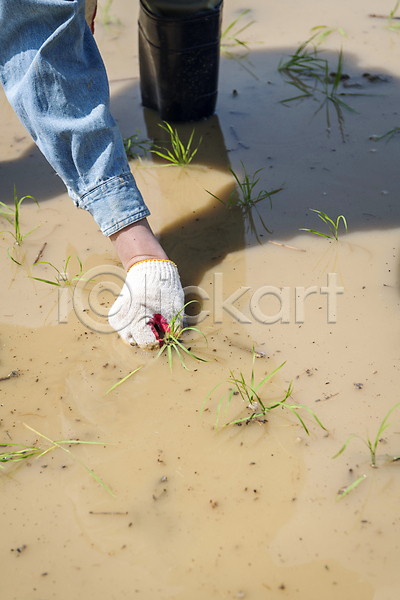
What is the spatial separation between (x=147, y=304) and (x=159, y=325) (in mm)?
74

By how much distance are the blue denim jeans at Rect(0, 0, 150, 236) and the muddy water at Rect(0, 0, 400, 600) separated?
0.34 metres

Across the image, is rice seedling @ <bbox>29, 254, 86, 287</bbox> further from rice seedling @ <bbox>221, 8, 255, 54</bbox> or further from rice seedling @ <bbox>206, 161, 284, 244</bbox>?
rice seedling @ <bbox>221, 8, 255, 54</bbox>

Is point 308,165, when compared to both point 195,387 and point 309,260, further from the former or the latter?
point 195,387

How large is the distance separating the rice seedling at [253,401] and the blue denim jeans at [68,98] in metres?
0.59

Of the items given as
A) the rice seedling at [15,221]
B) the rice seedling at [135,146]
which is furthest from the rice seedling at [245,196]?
the rice seedling at [15,221]

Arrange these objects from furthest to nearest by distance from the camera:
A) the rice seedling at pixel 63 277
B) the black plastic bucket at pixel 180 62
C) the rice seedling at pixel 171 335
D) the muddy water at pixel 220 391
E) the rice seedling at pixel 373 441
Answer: the black plastic bucket at pixel 180 62
the rice seedling at pixel 63 277
the rice seedling at pixel 171 335
the rice seedling at pixel 373 441
the muddy water at pixel 220 391

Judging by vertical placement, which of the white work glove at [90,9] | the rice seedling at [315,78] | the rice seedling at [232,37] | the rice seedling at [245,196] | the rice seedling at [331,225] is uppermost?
the white work glove at [90,9]

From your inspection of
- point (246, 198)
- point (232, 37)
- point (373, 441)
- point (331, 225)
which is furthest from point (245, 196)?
point (232, 37)

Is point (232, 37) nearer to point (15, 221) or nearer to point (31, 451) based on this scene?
point (15, 221)

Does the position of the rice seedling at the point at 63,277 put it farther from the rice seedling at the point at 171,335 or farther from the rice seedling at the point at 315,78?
the rice seedling at the point at 315,78

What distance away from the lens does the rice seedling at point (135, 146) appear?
7.06 feet

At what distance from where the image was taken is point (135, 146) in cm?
225

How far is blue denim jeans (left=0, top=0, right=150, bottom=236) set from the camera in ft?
4.16

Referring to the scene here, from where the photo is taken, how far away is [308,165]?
6.75ft
